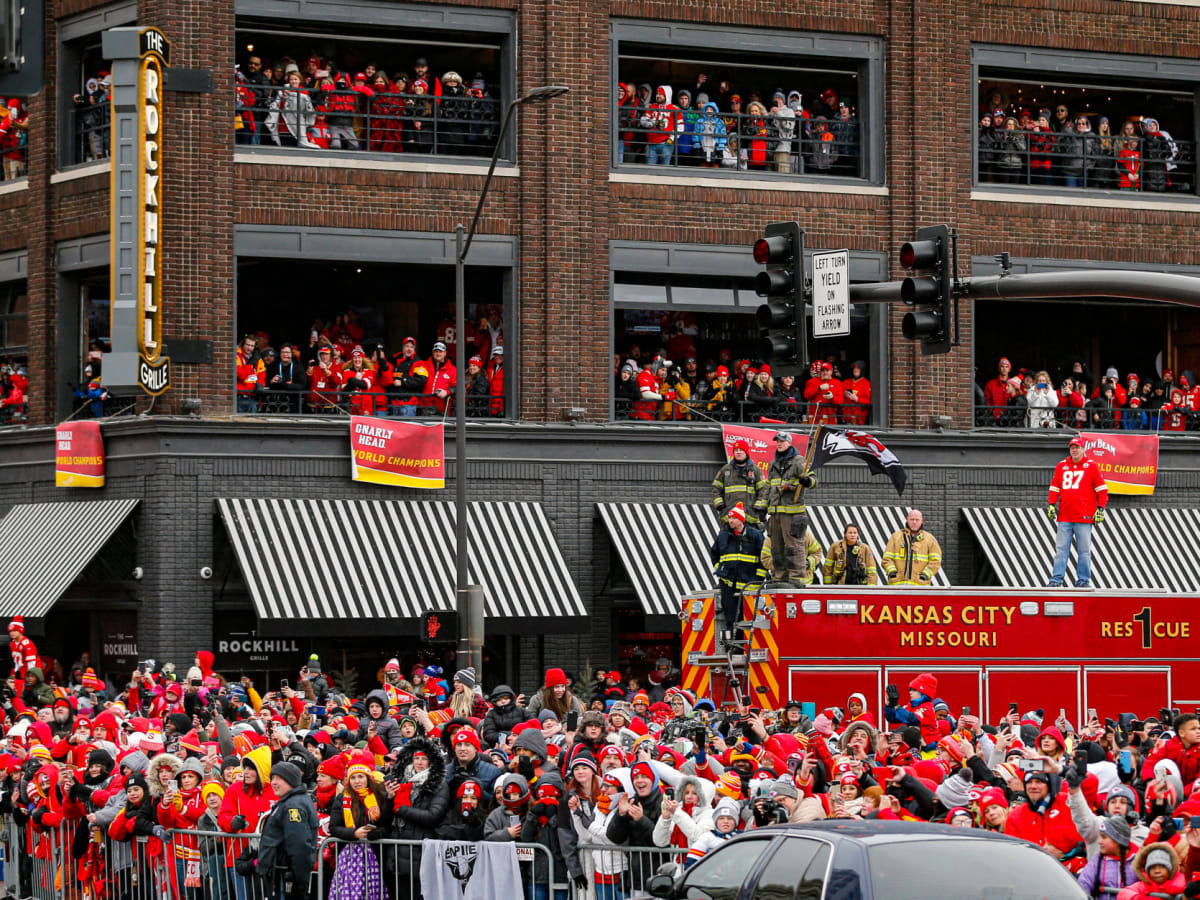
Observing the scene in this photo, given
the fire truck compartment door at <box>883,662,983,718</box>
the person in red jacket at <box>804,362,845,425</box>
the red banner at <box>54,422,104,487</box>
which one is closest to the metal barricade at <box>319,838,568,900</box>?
the fire truck compartment door at <box>883,662,983,718</box>

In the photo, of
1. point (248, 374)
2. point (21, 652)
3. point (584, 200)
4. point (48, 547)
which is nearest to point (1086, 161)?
point (584, 200)

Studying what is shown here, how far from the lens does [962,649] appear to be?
2181 centimetres

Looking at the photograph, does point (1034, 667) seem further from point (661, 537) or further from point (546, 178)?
point (546, 178)

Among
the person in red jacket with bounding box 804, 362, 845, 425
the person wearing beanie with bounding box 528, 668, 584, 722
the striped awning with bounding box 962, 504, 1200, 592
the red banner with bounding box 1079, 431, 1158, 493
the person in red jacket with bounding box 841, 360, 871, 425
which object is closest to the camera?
the person wearing beanie with bounding box 528, 668, 584, 722

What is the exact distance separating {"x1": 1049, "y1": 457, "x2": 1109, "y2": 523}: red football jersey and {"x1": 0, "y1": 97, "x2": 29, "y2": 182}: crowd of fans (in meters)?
16.6

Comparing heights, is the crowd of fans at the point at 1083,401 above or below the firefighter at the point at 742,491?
above

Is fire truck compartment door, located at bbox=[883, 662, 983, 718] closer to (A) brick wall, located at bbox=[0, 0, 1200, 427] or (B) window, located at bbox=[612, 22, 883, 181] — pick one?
(A) brick wall, located at bbox=[0, 0, 1200, 427]

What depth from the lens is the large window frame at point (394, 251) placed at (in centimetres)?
2895

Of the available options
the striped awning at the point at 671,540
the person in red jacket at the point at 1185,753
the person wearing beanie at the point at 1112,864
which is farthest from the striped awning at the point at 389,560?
the person wearing beanie at the point at 1112,864

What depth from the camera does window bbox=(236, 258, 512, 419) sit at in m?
29.5

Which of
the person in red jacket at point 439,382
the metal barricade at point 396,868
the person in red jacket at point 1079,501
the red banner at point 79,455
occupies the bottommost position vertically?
the metal barricade at point 396,868

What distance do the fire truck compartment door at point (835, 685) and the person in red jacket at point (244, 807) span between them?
7433 mm

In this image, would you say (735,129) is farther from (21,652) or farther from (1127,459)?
(21,652)

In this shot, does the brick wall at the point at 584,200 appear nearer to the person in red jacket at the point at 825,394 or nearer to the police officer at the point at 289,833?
the person in red jacket at the point at 825,394
